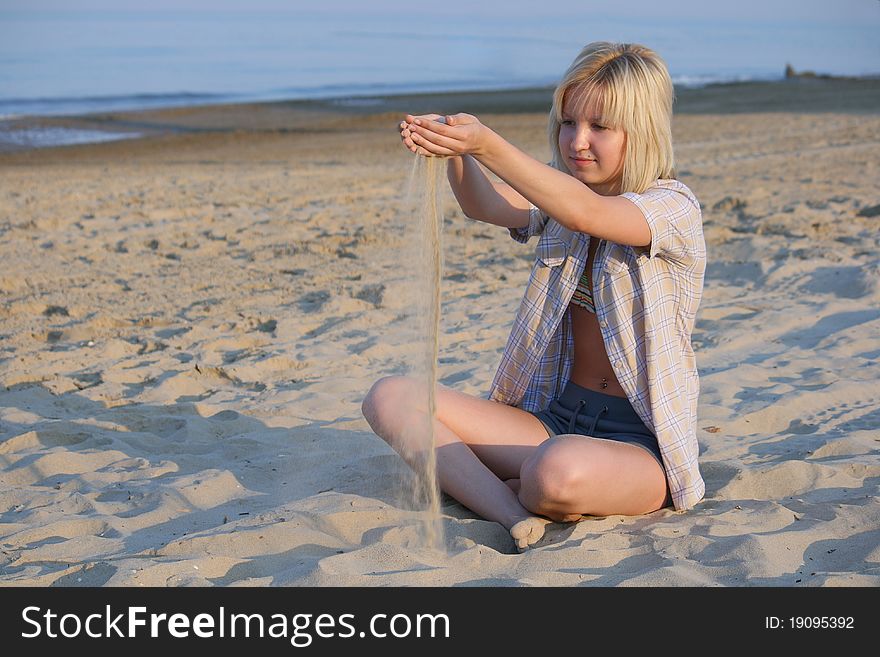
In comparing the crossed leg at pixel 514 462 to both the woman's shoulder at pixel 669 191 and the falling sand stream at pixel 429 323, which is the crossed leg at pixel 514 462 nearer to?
the falling sand stream at pixel 429 323

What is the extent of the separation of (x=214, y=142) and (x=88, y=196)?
640 centimetres

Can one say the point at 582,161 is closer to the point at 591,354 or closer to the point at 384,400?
the point at 591,354

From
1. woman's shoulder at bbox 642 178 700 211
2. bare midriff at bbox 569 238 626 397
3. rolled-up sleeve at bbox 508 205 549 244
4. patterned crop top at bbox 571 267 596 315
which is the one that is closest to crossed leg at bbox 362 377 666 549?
bare midriff at bbox 569 238 626 397

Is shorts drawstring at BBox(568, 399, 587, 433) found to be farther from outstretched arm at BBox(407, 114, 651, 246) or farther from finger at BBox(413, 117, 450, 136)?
finger at BBox(413, 117, 450, 136)

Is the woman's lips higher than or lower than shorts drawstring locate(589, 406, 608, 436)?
higher

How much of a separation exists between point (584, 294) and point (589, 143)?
48 cm

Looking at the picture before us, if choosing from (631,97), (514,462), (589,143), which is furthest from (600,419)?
(631,97)

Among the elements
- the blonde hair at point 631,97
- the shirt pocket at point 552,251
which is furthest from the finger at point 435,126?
the shirt pocket at point 552,251

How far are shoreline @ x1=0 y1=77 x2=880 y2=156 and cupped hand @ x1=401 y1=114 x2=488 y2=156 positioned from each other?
1189 cm

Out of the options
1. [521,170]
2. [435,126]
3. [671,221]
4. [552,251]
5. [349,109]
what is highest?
[349,109]

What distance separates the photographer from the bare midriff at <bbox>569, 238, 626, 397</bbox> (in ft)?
10.1

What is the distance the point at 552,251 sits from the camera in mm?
3088

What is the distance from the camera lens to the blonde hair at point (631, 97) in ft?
9.17

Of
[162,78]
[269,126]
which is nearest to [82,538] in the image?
[269,126]
